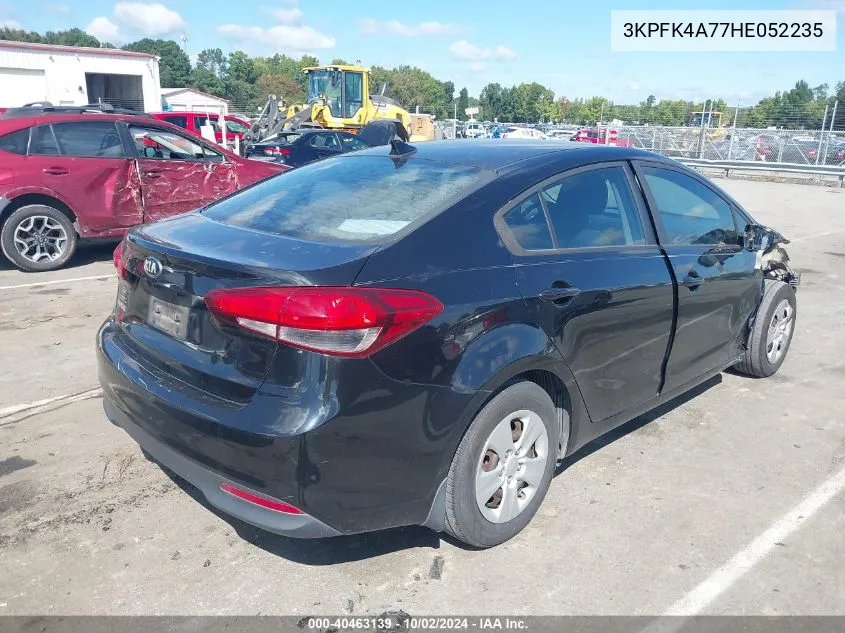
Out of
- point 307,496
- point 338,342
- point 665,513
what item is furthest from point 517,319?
point 665,513

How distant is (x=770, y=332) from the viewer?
494cm

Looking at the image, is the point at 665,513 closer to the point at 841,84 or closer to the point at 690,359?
the point at 690,359

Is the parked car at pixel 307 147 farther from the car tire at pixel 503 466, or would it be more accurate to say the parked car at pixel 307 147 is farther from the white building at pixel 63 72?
the white building at pixel 63 72

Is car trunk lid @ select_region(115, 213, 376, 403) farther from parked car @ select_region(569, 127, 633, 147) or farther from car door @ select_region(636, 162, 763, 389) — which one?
parked car @ select_region(569, 127, 633, 147)

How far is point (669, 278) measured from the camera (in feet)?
11.9

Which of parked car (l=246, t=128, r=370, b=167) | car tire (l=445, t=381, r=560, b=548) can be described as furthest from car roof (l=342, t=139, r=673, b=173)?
parked car (l=246, t=128, r=370, b=167)

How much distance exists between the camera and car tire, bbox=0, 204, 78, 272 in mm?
7613

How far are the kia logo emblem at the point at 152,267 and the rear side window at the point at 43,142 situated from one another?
19.4 ft

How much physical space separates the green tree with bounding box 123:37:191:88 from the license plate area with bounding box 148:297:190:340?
12022 cm

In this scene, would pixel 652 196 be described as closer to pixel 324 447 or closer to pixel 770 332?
pixel 770 332

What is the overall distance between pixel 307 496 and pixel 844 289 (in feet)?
25.7

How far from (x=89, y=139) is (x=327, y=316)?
6890 mm

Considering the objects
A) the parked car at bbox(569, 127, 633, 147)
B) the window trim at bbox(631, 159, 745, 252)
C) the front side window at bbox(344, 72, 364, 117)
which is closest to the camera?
the window trim at bbox(631, 159, 745, 252)

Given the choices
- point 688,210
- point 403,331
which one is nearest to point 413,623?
point 403,331
